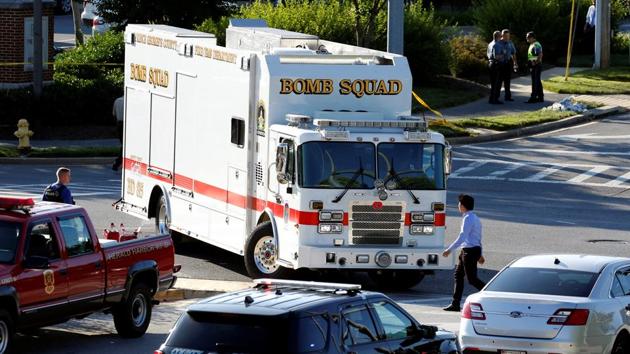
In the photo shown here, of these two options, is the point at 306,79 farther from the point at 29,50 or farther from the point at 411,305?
the point at 29,50

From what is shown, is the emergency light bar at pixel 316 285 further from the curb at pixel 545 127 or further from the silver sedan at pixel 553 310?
the curb at pixel 545 127

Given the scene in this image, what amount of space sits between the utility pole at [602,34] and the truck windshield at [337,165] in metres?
28.6

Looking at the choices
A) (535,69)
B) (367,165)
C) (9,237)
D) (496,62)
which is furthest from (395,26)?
(9,237)

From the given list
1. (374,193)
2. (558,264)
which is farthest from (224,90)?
(558,264)

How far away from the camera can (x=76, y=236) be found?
640 inches

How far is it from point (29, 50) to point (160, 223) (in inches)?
717

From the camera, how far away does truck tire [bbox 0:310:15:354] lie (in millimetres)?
14938

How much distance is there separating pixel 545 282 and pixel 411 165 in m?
5.39

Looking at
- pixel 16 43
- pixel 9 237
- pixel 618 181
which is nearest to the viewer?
pixel 9 237

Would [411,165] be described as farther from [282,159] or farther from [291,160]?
[282,159]

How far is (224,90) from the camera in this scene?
21.8 meters

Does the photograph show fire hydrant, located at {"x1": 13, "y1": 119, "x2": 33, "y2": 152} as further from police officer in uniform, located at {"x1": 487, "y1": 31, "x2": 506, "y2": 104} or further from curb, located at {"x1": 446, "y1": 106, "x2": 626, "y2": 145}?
police officer in uniform, located at {"x1": 487, "y1": 31, "x2": 506, "y2": 104}

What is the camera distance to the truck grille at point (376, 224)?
20.1 meters

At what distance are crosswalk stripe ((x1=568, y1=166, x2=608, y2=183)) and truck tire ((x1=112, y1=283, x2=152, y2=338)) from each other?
53.1ft
